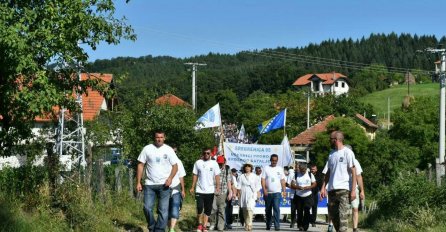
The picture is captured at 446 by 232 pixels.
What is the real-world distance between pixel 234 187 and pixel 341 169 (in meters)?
6.26

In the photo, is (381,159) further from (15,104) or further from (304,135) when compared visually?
(15,104)

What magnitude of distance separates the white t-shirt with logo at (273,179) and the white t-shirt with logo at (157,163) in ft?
17.1

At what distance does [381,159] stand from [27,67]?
166 ft

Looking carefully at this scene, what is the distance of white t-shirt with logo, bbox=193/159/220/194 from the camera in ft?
48.5

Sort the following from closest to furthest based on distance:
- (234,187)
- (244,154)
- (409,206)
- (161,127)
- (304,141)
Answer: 1. (409,206)
2. (234,187)
3. (244,154)
4. (161,127)
5. (304,141)

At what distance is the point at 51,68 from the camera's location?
12.8 meters

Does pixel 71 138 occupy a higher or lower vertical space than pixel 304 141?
higher

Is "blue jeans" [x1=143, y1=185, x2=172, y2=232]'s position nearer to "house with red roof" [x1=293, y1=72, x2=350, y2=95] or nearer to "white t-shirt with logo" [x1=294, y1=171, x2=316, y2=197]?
"white t-shirt with logo" [x1=294, y1=171, x2=316, y2=197]

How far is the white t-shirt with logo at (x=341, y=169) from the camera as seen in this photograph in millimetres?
12227

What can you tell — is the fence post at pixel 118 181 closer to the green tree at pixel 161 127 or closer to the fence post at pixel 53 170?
the fence post at pixel 53 170

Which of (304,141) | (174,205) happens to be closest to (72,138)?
(174,205)

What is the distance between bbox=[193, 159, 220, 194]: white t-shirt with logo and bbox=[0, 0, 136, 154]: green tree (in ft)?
10.6

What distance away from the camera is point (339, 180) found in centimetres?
1223

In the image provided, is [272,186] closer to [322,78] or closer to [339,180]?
[339,180]
